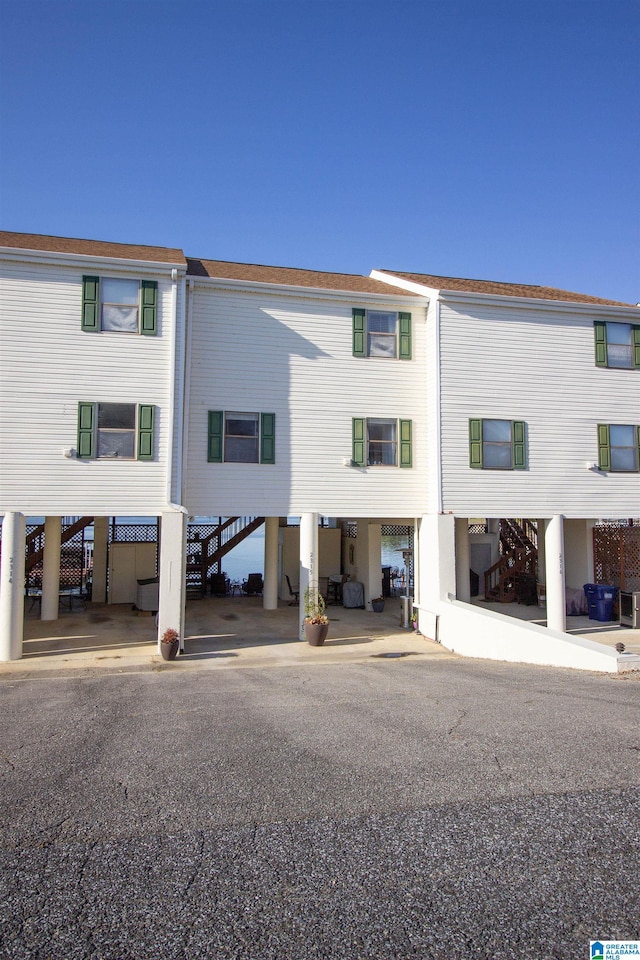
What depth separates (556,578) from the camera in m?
16.1

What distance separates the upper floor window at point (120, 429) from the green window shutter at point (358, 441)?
4.99 m

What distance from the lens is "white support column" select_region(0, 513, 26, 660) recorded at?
504 inches

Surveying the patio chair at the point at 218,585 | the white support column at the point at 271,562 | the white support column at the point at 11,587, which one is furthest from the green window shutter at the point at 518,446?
the white support column at the point at 11,587

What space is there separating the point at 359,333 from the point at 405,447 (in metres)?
3.20

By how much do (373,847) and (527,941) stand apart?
1.21 metres

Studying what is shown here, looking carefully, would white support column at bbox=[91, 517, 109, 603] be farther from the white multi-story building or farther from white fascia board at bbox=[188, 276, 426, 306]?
white fascia board at bbox=[188, 276, 426, 306]

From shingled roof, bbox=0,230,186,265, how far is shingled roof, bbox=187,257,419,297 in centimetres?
82

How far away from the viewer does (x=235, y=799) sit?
5145 millimetres

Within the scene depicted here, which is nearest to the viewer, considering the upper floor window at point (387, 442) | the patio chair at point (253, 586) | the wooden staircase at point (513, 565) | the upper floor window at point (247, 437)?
the upper floor window at point (247, 437)

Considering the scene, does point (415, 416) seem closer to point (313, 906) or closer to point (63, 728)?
point (63, 728)

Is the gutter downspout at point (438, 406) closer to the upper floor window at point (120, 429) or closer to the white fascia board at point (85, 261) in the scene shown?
the white fascia board at point (85, 261)

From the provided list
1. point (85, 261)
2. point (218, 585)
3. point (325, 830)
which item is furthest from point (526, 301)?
point (325, 830)

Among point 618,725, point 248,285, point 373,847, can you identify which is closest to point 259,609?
point 248,285

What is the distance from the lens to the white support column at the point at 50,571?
1666 cm
